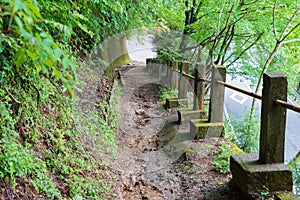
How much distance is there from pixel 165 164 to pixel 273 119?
6.55 ft

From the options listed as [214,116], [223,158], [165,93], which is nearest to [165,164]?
[223,158]

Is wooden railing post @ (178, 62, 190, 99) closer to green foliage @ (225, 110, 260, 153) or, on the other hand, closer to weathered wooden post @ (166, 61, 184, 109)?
weathered wooden post @ (166, 61, 184, 109)

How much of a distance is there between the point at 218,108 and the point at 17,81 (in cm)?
283

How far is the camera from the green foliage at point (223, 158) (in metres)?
3.25

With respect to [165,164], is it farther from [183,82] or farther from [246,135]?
[183,82]

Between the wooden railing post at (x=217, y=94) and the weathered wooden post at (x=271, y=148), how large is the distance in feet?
4.84

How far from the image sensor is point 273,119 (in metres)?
2.38

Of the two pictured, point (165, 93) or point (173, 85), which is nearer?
point (165, 93)

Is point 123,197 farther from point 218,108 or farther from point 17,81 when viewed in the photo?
point 218,108

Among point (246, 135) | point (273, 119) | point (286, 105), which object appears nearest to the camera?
point (286, 105)

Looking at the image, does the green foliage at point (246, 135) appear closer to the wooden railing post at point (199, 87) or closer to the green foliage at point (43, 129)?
the wooden railing post at point (199, 87)

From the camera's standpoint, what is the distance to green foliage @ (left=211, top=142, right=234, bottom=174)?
325 centimetres

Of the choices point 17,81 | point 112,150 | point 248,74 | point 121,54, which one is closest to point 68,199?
point 17,81

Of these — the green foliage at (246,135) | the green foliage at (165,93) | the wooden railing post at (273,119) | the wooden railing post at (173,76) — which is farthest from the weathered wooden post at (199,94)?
the wooden railing post at (173,76)
